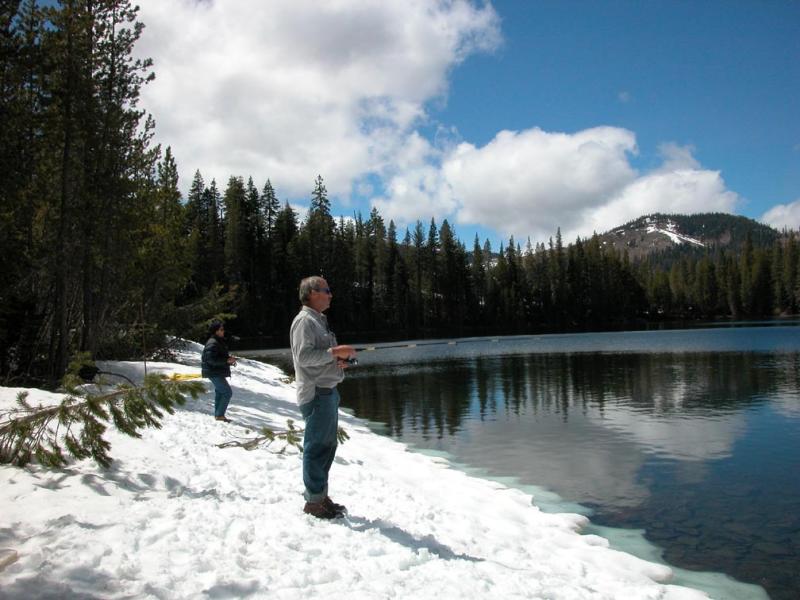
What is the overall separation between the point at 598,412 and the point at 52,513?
17.6 m

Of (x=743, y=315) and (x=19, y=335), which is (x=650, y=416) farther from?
(x=743, y=315)

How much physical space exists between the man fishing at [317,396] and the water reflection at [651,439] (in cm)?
505

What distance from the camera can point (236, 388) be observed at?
52.6ft

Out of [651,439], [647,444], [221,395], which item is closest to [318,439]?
[221,395]

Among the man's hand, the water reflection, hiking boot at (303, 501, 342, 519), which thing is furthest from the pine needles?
the water reflection

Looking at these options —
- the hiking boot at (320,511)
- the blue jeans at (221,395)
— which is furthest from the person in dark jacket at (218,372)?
the hiking boot at (320,511)

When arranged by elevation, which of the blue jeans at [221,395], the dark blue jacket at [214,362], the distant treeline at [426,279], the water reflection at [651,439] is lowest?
the water reflection at [651,439]

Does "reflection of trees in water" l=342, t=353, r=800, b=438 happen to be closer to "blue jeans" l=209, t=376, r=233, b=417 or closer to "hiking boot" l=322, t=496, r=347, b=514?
"blue jeans" l=209, t=376, r=233, b=417

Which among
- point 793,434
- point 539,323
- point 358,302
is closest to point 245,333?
point 358,302

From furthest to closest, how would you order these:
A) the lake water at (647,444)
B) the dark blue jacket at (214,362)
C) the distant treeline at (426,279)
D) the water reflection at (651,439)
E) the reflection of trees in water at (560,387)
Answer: the distant treeline at (426,279) → the reflection of trees in water at (560,387) → the dark blue jacket at (214,362) → the water reflection at (651,439) → the lake water at (647,444)

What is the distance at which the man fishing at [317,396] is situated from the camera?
564cm

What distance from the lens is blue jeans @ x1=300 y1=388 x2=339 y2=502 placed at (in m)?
5.68

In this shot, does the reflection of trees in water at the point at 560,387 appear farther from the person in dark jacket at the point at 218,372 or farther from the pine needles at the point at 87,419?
the pine needles at the point at 87,419

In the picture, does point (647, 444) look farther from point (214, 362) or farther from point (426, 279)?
point (426, 279)
